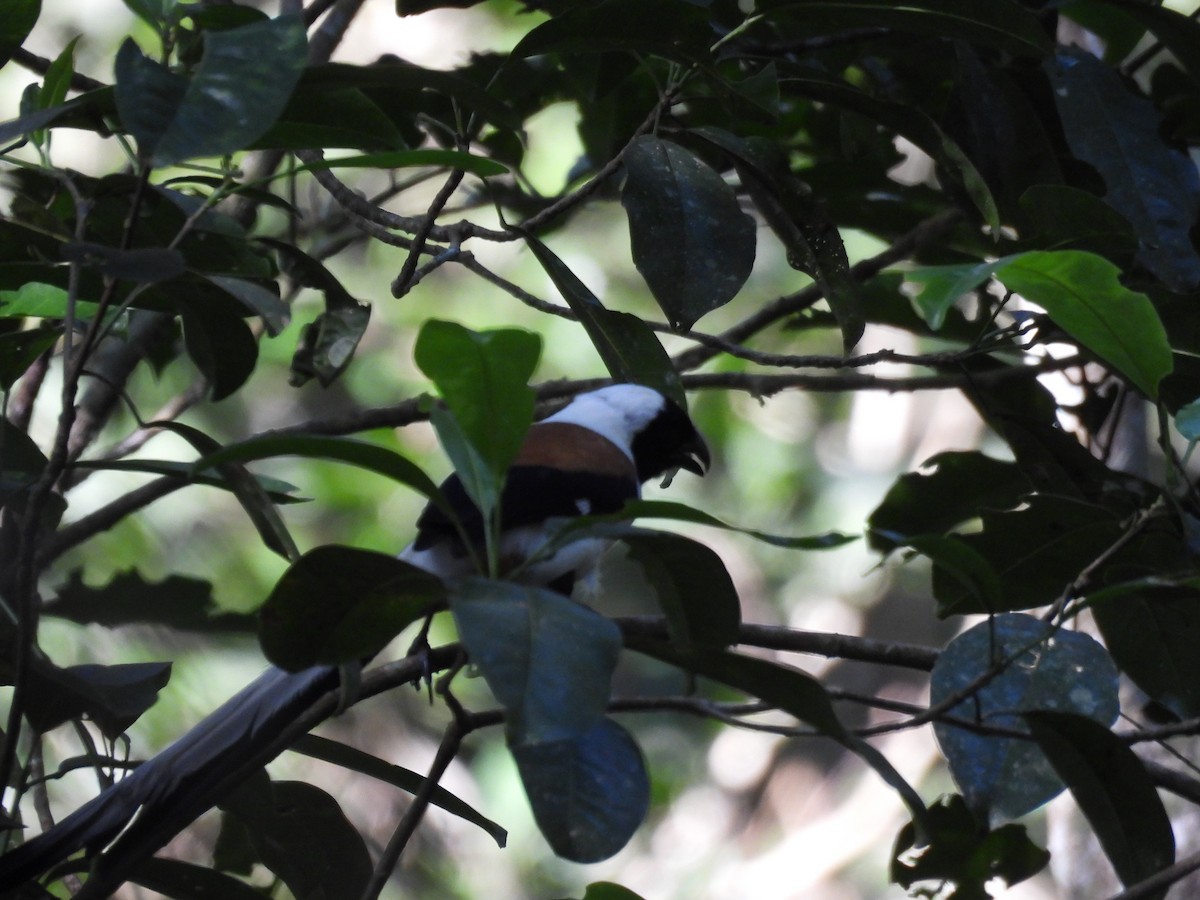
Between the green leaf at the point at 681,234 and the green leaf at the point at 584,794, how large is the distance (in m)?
0.71

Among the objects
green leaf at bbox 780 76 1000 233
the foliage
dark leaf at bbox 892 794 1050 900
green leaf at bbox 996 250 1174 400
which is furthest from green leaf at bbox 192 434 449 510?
dark leaf at bbox 892 794 1050 900

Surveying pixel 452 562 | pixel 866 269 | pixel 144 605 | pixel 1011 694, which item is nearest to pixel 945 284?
pixel 1011 694

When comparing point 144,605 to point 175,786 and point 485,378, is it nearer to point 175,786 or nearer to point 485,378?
point 175,786

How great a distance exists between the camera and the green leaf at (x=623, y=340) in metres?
1.94

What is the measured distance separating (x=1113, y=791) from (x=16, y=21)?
5.72ft

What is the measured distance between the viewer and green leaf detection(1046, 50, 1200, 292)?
216 cm

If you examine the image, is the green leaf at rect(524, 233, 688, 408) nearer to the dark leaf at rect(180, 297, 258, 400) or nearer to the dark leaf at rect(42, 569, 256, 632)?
the dark leaf at rect(180, 297, 258, 400)

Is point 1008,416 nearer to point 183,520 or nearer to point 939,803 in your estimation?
point 939,803

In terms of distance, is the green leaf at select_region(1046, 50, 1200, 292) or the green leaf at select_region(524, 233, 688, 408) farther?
the green leaf at select_region(1046, 50, 1200, 292)

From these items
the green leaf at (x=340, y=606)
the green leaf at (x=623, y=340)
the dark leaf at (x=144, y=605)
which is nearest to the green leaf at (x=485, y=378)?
the green leaf at (x=340, y=606)

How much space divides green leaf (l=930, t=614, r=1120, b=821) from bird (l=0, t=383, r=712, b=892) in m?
0.54

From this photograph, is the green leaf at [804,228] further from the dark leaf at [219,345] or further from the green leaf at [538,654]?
the green leaf at [538,654]

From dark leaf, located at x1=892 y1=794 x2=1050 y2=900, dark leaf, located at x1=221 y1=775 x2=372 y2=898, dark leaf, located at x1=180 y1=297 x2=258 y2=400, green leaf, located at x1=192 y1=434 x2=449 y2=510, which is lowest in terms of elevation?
dark leaf, located at x1=892 y1=794 x2=1050 y2=900

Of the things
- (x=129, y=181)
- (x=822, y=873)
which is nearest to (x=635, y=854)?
(x=822, y=873)
